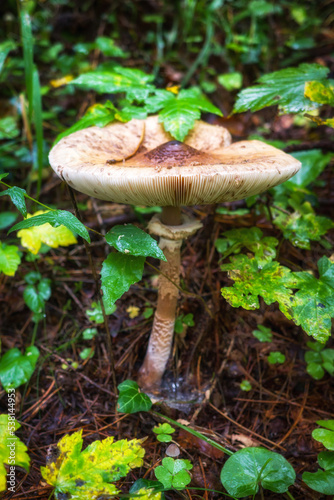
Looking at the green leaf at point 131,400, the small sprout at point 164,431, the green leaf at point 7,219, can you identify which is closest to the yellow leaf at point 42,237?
the green leaf at point 7,219

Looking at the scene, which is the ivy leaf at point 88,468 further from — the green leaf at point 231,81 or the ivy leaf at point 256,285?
the green leaf at point 231,81

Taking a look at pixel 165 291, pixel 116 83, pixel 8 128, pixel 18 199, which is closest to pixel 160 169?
pixel 18 199

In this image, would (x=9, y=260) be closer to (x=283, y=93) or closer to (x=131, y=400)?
(x=131, y=400)

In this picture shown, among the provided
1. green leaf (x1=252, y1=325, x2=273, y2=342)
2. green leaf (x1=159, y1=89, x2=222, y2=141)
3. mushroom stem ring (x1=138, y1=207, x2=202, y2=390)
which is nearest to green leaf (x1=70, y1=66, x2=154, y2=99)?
green leaf (x1=159, y1=89, x2=222, y2=141)

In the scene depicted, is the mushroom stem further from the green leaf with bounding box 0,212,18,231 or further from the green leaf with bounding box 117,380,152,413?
the green leaf with bounding box 0,212,18,231

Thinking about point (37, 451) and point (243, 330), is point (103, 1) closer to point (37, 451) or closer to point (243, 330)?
point (243, 330)
